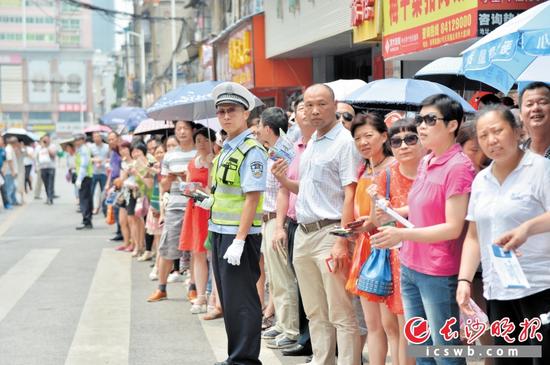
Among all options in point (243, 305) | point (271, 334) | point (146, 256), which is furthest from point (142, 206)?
point (243, 305)

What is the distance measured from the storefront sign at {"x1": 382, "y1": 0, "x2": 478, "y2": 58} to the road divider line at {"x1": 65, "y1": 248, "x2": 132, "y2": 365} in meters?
4.56

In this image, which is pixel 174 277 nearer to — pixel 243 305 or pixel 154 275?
pixel 154 275

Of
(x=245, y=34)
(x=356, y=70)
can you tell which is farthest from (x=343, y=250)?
(x=245, y=34)

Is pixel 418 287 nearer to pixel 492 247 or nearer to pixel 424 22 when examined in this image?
pixel 492 247

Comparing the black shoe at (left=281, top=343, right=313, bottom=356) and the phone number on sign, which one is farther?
the phone number on sign

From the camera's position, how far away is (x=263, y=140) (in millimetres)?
8945

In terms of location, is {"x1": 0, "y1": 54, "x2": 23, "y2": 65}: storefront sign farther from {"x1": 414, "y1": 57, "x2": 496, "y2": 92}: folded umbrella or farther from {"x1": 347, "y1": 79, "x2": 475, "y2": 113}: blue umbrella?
{"x1": 347, "y1": 79, "x2": 475, "y2": 113}: blue umbrella

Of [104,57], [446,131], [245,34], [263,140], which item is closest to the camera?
[446,131]

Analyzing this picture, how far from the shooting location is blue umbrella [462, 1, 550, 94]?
5.72m

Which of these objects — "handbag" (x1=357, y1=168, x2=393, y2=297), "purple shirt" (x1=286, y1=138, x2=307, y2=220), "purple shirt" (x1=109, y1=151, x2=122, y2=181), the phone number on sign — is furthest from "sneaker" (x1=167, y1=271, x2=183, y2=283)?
"handbag" (x1=357, y1=168, x2=393, y2=297)

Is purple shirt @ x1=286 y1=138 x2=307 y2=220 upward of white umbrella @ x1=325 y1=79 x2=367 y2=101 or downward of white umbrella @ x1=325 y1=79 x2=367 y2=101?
downward

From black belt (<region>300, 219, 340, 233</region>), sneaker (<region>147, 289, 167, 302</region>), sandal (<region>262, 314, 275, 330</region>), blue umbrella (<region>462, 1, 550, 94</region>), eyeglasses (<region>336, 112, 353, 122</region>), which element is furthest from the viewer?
sneaker (<region>147, 289, 167, 302</region>)

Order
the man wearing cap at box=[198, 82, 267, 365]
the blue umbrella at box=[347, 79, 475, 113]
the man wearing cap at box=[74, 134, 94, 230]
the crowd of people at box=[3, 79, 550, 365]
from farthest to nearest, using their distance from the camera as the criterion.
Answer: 1. the man wearing cap at box=[74, 134, 94, 230]
2. the blue umbrella at box=[347, 79, 475, 113]
3. the man wearing cap at box=[198, 82, 267, 365]
4. the crowd of people at box=[3, 79, 550, 365]

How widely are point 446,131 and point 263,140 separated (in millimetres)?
3572
